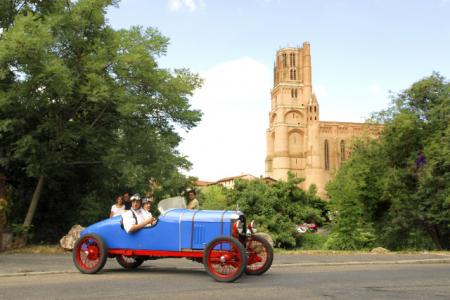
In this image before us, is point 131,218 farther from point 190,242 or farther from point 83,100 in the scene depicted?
point 83,100

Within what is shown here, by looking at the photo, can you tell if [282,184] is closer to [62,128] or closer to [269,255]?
[62,128]

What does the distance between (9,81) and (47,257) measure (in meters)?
6.39

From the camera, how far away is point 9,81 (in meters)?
15.4

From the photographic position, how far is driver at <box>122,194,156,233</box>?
28.9 ft

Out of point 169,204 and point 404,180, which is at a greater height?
point 404,180

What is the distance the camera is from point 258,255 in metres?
8.91

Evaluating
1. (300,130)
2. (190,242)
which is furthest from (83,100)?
(300,130)

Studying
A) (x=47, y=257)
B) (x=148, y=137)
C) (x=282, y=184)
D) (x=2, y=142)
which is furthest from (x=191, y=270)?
Result: (x=282, y=184)

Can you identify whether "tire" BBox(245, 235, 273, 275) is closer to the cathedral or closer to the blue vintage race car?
the blue vintage race car

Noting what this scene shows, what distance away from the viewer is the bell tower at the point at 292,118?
112750 mm

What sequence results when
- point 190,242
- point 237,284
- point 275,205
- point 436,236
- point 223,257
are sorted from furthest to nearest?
point 275,205 < point 436,236 < point 190,242 < point 223,257 < point 237,284

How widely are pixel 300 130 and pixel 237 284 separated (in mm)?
111145

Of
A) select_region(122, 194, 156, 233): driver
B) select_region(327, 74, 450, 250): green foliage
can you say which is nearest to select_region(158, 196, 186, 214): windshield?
select_region(122, 194, 156, 233): driver

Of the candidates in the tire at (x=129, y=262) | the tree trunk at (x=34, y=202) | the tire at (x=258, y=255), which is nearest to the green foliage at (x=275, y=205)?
the tree trunk at (x=34, y=202)
